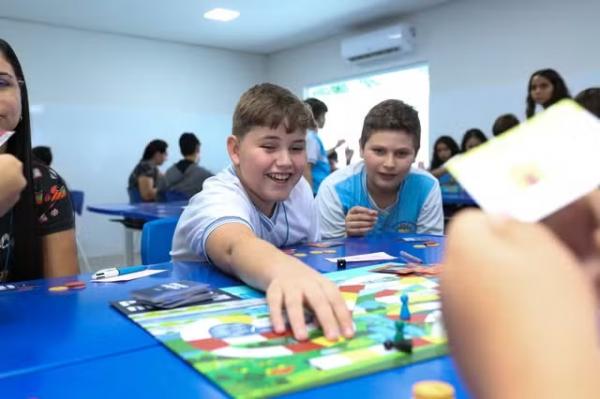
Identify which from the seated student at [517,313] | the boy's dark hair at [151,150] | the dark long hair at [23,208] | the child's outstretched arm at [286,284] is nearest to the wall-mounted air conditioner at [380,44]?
the boy's dark hair at [151,150]

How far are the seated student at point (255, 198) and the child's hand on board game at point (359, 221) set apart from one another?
118 mm

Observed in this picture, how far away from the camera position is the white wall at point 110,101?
5660 mm

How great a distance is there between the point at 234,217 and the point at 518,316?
0.89 m

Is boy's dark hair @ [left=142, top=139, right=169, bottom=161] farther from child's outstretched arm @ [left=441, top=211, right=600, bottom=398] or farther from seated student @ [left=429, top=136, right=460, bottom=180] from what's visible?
child's outstretched arm @ [left=441, top=211, right=600, bottom=398]

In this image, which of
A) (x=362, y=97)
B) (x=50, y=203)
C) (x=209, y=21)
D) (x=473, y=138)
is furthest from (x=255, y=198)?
(x=362, y=97)

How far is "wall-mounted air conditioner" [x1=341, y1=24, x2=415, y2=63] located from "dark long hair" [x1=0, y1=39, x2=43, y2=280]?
4.63 metres

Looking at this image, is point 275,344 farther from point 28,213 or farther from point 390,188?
point 390,188

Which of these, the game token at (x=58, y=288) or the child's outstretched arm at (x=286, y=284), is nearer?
the child's outstretched arm at (x=286, y=284)

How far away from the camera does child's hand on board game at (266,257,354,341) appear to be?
2.13ft

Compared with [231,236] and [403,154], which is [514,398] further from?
[403,154]

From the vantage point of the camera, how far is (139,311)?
0.79m

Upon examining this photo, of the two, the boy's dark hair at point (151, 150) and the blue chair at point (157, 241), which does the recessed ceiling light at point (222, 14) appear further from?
the blue chair at point (157, 241)

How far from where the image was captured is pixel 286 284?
0.74 m

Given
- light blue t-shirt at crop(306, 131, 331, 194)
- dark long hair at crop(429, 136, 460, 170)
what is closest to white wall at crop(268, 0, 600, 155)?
dark long hair at crop(429, 136, 460, 170)
